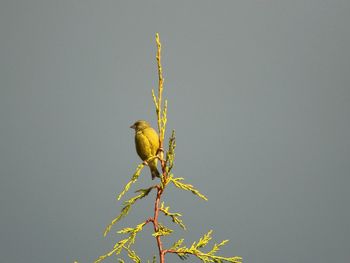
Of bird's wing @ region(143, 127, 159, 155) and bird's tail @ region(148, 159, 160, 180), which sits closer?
bird's wing @ region(143, 127, 159, 155)

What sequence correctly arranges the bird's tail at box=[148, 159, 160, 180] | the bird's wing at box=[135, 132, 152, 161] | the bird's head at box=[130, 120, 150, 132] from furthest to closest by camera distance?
the bird's tail at box=[148, 159, 160, 180]
the bird's head at box=[130, 120, 150, 132]
the bird's wing at box=[135, 132, 152, 161]

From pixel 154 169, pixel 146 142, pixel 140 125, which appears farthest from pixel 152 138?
pixel 154 169

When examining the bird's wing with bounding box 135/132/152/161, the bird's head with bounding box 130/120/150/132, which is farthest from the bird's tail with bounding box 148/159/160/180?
the bird's wing with bounding box 135/132/152/161

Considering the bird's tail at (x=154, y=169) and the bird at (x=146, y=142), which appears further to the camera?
the bird's tail at (x=154, y=169)

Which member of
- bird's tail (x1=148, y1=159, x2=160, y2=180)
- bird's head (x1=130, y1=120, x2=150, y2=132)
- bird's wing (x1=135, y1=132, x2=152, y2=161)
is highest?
bird's head (x1=130, y1=120, x2=150, y2=132)

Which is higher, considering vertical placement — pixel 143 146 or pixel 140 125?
pixel 140 125

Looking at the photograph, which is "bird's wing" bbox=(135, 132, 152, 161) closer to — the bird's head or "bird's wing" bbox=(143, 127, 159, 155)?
"bird's wing" bbox=(143, 127, 159, 155)

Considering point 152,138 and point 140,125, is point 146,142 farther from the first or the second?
point 140,125

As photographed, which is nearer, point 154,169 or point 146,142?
point 146,142

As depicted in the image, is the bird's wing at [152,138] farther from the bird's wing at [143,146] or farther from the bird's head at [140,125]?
the bird's head at [140,125]

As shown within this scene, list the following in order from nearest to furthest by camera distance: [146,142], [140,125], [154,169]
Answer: [146,142] → [140,125] → [154,169]

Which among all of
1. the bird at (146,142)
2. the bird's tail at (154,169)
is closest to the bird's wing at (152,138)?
the bird at (146,142)

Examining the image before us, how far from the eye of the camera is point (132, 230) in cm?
314

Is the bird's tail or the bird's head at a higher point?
the bird's head
